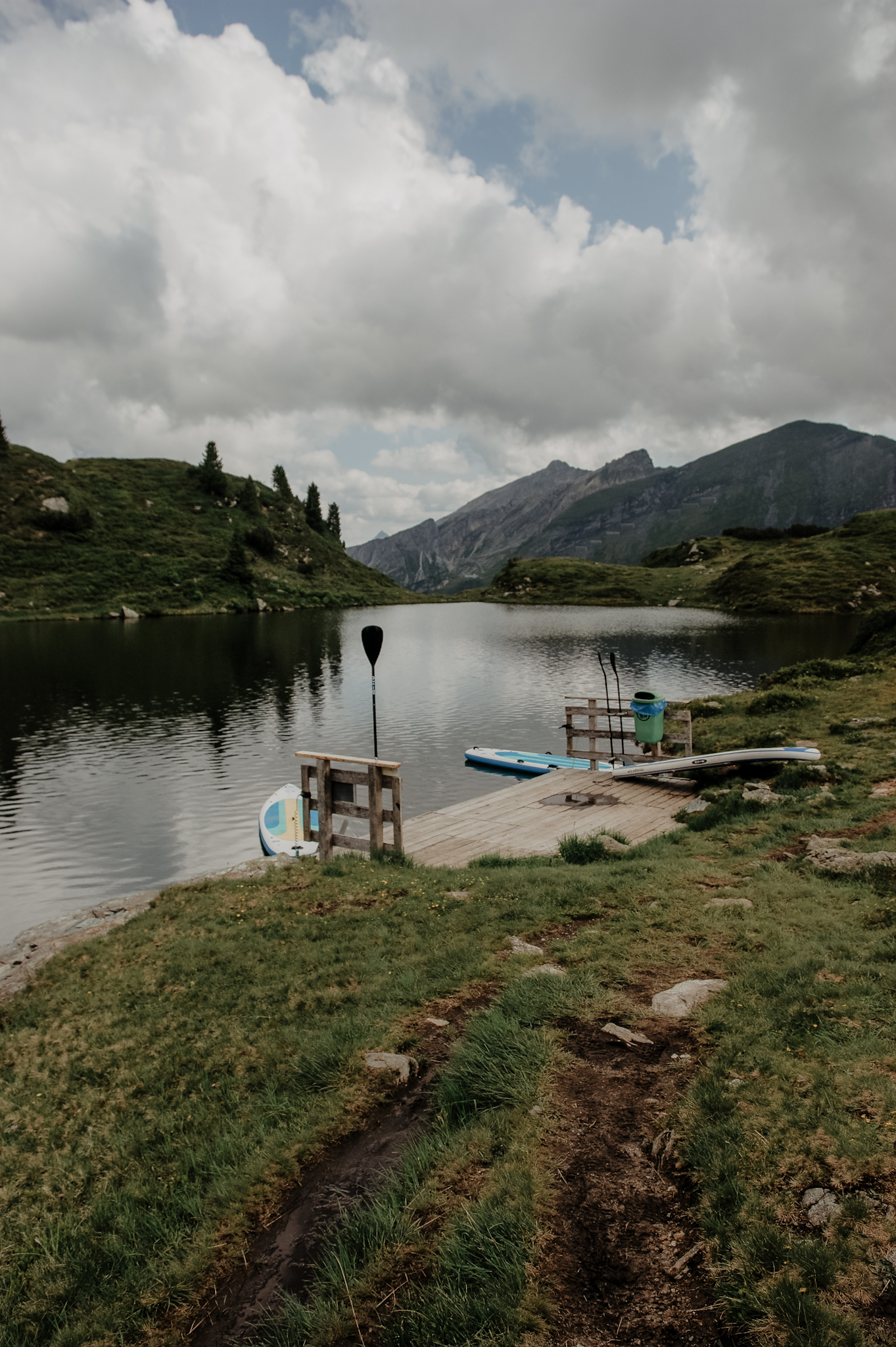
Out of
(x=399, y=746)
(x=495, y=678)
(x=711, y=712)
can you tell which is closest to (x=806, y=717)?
(x=711, y=712)

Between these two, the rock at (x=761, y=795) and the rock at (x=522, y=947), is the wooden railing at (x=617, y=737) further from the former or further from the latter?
the rock at (x=522, y=947)

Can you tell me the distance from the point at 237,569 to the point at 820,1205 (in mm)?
132042

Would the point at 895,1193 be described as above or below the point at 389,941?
above

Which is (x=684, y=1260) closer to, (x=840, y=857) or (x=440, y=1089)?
→ (x=440, y=1089)

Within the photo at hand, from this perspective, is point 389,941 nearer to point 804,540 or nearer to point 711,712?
point 711,712

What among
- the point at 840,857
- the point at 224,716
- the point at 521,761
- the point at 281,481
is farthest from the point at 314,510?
the point at 840,857

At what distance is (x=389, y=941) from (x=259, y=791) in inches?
745

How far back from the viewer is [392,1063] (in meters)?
7.75

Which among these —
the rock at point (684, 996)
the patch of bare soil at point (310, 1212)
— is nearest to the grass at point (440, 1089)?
the patch of bare soil at point (310, 1212)

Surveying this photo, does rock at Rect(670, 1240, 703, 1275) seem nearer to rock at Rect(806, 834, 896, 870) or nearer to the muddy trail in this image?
the muddy trail

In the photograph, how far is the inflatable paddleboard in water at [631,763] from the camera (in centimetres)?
2142

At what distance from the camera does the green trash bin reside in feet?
86.0

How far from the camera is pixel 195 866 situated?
21406mm

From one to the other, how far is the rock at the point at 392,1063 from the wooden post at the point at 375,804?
7757 millimetres
